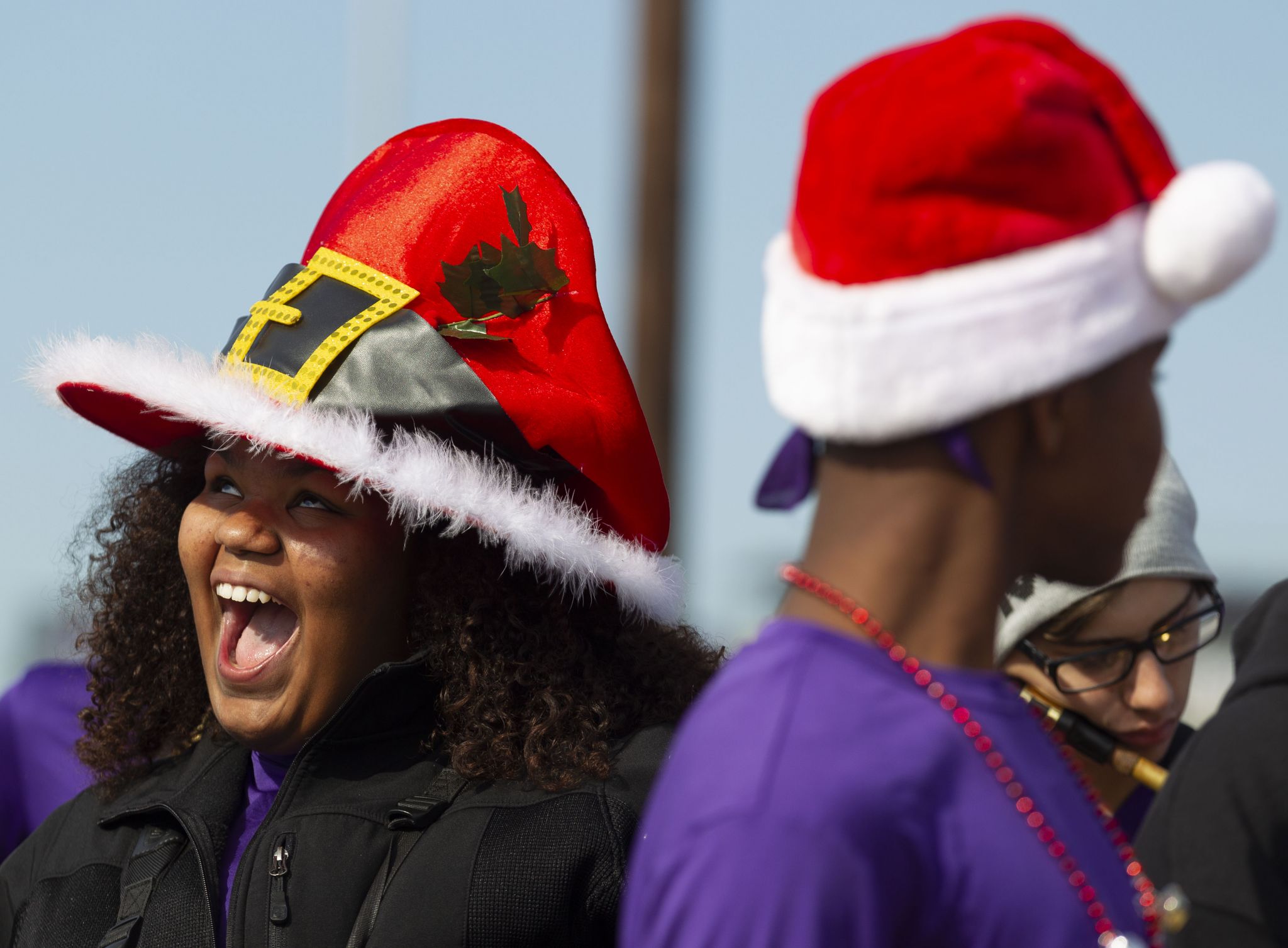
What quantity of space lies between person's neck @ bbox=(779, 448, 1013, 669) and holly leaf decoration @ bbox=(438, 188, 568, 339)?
1311 millimetres

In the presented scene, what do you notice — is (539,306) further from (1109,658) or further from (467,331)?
(1109,658)

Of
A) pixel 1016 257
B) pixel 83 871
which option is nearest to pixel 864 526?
pixel 1016 257

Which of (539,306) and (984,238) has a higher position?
(984,238)

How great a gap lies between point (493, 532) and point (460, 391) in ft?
0.85

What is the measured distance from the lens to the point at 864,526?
1.62 metres


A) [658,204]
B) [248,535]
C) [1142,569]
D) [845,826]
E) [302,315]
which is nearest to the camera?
[845,826]

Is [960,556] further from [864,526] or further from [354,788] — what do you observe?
[354,788]

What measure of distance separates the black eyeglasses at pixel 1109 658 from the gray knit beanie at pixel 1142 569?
51mm

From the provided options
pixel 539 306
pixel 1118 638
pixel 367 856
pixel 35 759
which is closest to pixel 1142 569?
pixel 1118 638

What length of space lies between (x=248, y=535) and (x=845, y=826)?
62.3 inches

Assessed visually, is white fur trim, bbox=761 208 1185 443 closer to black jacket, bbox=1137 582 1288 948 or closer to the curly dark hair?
black jacket, bbox=1137 582 1288 948

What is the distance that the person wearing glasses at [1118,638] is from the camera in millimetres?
3234

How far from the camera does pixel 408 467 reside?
104 inches

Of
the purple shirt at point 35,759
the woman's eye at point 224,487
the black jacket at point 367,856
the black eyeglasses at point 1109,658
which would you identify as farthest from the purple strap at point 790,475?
the purple shirt at point 35,759
